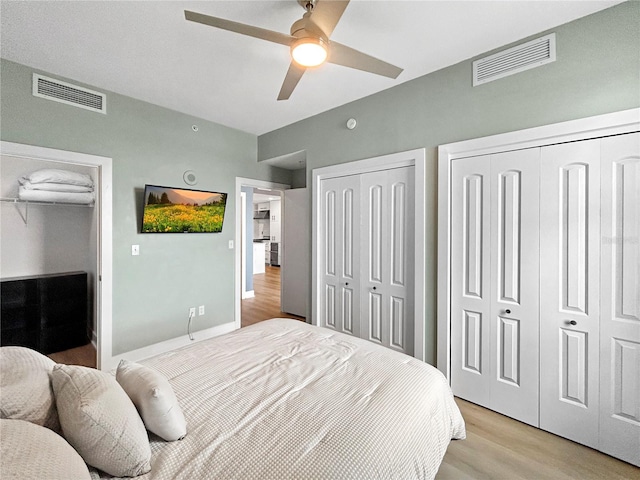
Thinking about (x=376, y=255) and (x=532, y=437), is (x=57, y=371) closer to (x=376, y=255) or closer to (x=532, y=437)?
(x=376, y=255)

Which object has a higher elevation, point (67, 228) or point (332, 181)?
point (332, 181)

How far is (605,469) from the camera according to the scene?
5.63 feet

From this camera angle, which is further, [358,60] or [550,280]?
[550,280]

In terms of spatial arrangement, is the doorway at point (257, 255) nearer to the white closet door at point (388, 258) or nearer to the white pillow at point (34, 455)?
the white closet door at point (388, 258)

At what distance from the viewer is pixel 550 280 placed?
201 centimetres

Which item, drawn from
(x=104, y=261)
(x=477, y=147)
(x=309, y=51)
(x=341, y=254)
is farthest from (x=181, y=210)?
(x=477, y=147)

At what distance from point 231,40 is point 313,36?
877 mm

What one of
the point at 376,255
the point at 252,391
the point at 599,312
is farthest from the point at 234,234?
the point at 599,312

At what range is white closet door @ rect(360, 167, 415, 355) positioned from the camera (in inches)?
108

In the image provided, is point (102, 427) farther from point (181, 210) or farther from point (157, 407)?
point (181, 210)

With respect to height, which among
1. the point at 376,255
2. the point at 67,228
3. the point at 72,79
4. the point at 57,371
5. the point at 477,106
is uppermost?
the point at 72,79

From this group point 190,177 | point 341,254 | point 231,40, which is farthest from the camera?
point 190,177

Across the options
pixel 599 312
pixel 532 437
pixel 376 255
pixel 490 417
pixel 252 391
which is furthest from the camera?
pixel 376 255

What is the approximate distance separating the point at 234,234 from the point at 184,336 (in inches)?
55.5
